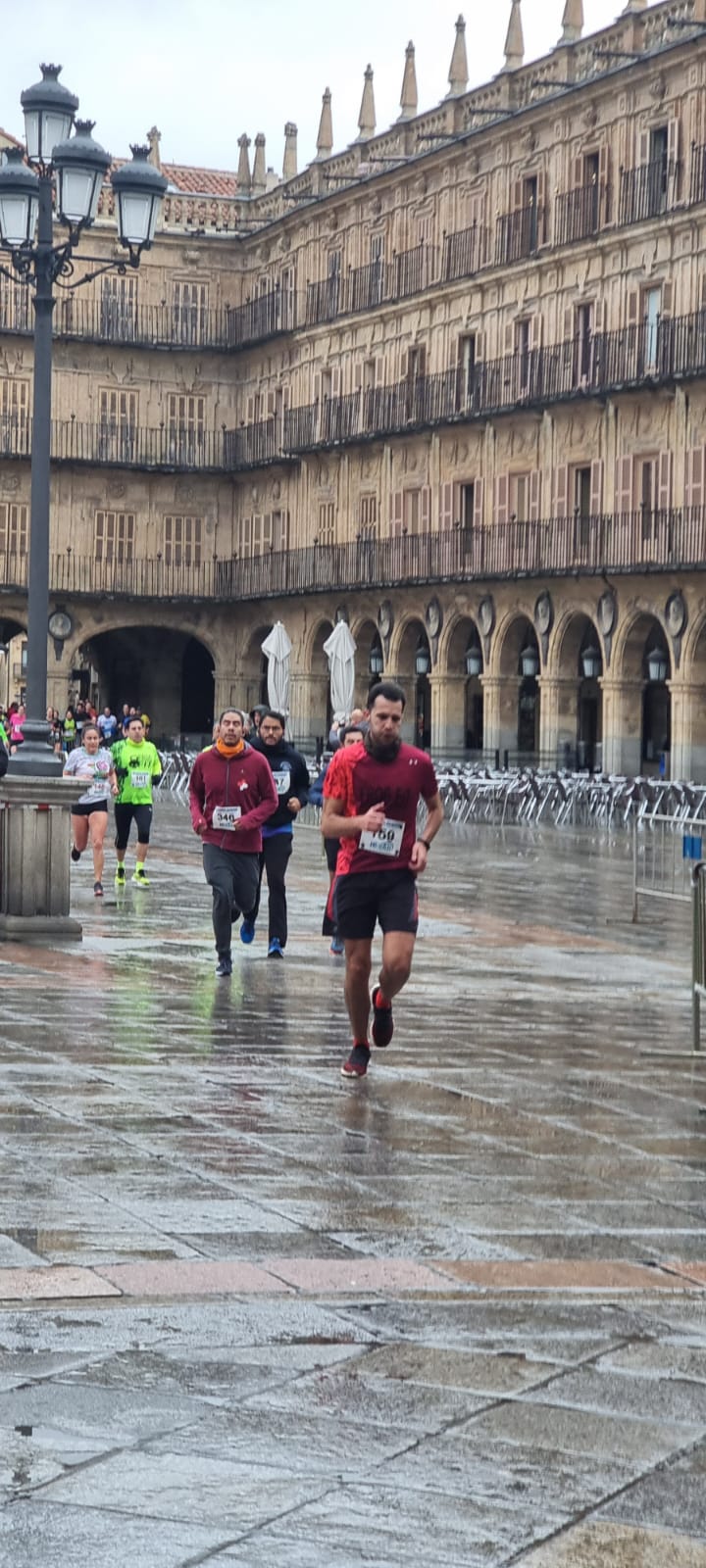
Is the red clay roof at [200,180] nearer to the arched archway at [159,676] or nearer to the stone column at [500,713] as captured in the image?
the arched archway at [159,676]

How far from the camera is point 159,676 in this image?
58.8 metres

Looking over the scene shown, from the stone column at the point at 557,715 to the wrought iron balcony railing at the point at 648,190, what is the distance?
794 cm

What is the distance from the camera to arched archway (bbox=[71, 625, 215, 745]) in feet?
192

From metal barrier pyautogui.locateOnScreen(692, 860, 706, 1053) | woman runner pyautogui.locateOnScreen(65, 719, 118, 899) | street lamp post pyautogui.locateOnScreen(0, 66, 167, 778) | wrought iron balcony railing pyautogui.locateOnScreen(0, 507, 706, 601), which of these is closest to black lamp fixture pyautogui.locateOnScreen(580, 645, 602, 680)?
wrought iron balcony railing pyautogui.locateOnScreen(0, 507, 706, 601)

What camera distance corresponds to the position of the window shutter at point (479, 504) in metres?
45.0

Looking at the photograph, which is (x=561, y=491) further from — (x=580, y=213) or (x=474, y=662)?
(x=580, y=213)

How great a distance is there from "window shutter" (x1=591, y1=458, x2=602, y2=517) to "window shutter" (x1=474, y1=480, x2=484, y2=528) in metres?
3.82

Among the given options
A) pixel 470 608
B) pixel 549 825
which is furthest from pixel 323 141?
pixel 549 825

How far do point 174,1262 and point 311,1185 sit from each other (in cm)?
112

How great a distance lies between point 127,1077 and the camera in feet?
29.2

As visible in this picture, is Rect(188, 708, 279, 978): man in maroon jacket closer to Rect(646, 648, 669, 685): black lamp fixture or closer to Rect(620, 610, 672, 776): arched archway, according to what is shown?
Rect(620, 610, 672, 776): arched archway

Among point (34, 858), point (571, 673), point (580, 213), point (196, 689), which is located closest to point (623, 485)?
point (571, 673)

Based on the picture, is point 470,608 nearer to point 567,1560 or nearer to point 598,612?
point 598,612

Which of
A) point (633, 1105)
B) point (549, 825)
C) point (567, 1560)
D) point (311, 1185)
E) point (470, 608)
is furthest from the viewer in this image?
point (470, 608)
